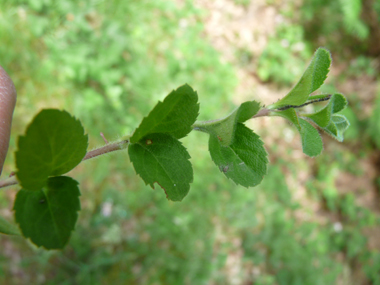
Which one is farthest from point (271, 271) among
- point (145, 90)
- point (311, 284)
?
point (145, 90)

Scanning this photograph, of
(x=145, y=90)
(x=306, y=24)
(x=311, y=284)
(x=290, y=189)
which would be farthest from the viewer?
(x=306, y=24)

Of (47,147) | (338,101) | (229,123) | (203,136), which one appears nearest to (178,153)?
(229,123)

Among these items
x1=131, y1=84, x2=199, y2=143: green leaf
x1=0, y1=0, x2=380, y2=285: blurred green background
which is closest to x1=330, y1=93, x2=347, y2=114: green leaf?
x1=131, y1=84, x2=199, y2=143: green leaf

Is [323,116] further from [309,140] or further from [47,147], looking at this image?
[47,147]

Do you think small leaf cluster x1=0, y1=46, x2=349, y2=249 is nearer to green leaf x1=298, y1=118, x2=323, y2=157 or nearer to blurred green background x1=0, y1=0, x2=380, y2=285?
green leaf x1=298, y1=118, x2=323, y2=157

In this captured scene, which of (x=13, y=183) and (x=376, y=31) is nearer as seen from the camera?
(x=13, y=183)

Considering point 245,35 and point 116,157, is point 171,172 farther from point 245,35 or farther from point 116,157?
point 245,35
